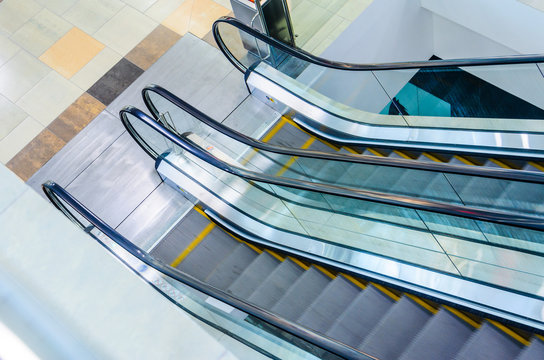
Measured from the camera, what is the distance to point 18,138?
7.35m

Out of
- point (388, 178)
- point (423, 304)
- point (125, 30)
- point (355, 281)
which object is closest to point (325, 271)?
point (355, 281)

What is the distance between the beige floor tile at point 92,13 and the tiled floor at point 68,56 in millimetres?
14

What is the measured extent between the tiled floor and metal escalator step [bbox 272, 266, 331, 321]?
362 cm

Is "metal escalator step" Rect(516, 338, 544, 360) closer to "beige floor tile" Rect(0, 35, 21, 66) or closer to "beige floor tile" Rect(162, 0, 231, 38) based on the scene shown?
"beige floor tile" Rect(162, 0, 231, 38)

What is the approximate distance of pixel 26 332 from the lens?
2.18m

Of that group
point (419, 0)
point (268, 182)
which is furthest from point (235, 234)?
point (419, 0)

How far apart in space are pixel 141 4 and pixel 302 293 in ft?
16.6

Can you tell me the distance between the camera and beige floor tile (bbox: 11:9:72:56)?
26.6 feet

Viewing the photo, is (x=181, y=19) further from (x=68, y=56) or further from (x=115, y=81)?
(x=68, y=56)

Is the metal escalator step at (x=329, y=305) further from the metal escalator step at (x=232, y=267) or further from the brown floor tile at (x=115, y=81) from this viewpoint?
the brown floor tile at (x=115, y=81)

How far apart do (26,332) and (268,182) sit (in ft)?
10.3

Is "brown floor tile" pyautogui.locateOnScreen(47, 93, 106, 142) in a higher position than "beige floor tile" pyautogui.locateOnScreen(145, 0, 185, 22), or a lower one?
lower

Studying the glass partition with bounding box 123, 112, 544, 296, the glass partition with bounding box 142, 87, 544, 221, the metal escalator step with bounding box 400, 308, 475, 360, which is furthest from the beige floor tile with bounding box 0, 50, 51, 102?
the metal escalator step with bounding box 400, 308, 475, 360

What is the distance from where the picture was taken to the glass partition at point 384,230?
14.3 ft
